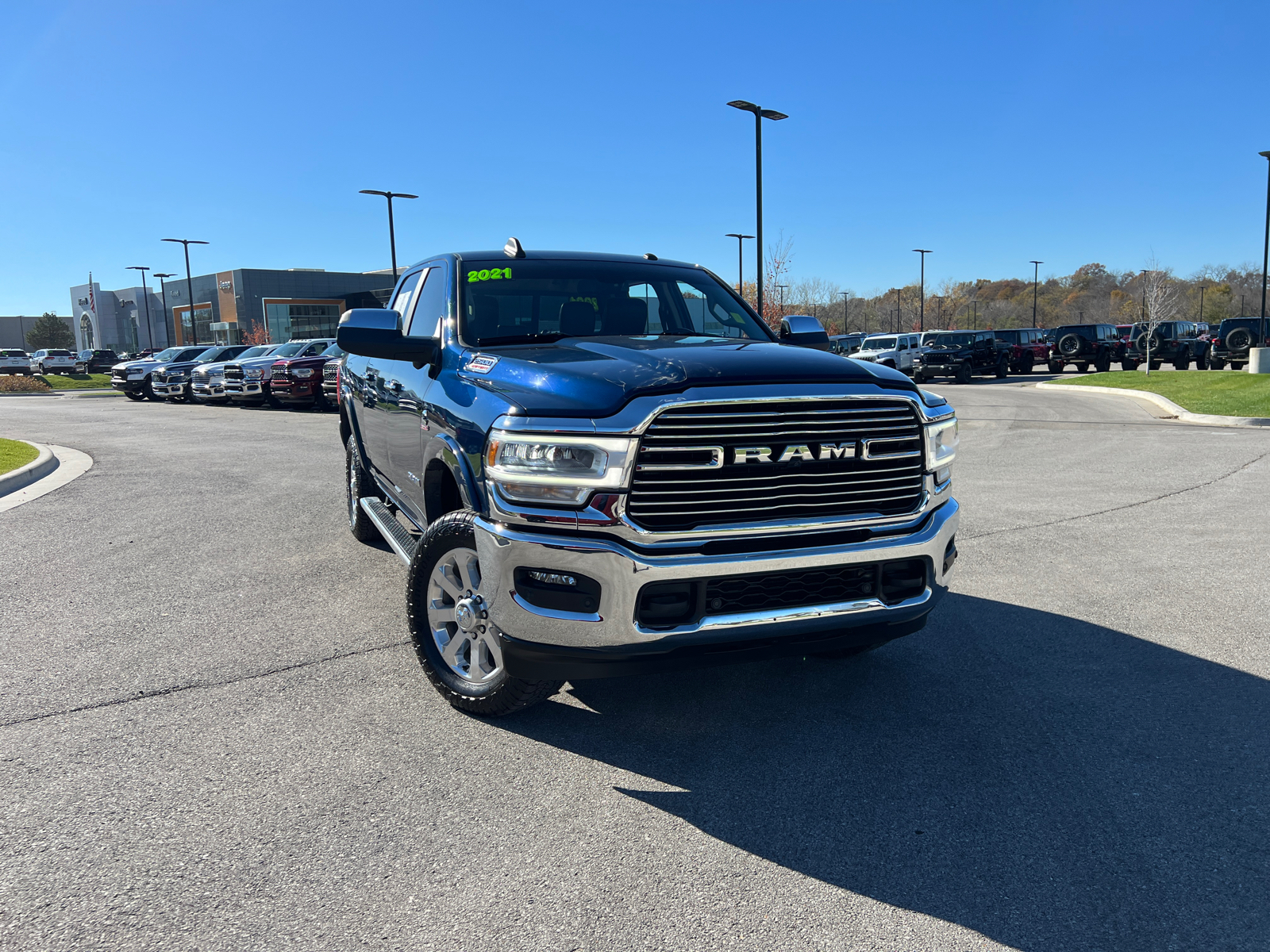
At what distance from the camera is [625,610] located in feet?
10.2

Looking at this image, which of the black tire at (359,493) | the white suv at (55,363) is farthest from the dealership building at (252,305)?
the black tire at (359,493)

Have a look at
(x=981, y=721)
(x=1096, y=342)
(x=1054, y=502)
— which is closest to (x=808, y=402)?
(x=981, y=721)

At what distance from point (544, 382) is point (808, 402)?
3.17ft

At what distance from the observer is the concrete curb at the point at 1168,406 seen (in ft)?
54.2

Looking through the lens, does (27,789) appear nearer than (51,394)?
Yes

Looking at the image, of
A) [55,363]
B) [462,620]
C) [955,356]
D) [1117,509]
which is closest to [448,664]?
[462,620]

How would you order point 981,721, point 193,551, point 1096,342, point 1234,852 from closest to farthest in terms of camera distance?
1. point 1234,852
2. point 981,721
3. point 193,551
4. point 1096,342

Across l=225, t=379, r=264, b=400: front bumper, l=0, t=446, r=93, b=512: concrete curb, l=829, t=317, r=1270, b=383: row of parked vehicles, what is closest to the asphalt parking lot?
l=0, t=446, r=93, b=512: concrete curb

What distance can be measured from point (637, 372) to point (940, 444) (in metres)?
1.34

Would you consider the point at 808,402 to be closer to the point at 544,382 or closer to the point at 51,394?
the point at 544,382

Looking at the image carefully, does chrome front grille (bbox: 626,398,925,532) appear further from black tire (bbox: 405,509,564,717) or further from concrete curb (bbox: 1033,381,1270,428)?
concrete curb (bbox: 1033,381,1270,428)

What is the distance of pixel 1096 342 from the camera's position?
38.1 metres

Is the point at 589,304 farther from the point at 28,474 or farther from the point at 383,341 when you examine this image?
the point at 28,474

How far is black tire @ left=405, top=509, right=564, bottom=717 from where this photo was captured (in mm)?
3578
